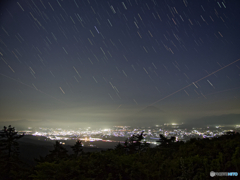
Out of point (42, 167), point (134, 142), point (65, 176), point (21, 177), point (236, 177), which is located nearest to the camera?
point (236, 177)

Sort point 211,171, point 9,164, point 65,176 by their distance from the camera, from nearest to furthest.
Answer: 1. point 211,171
2. point 65,176
3. point 9,164

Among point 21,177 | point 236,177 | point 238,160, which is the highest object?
point 238,160

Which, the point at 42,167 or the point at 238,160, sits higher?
the point at 238,160

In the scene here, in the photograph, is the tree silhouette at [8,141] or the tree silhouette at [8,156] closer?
the tree silhouette at [8,156]

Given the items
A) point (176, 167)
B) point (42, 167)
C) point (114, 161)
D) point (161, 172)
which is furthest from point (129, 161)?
point (42, 167)

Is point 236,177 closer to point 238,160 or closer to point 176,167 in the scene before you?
point 238,160

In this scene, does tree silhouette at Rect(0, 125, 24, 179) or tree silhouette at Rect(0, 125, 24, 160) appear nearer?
tree silhouette at Rect(0, 125, 24, 179)

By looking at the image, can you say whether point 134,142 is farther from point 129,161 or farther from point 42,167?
point 42,167

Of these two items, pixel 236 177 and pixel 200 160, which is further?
pixel 200 160

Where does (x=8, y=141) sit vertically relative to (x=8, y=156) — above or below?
above

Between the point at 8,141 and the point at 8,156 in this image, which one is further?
the point at 8,141
